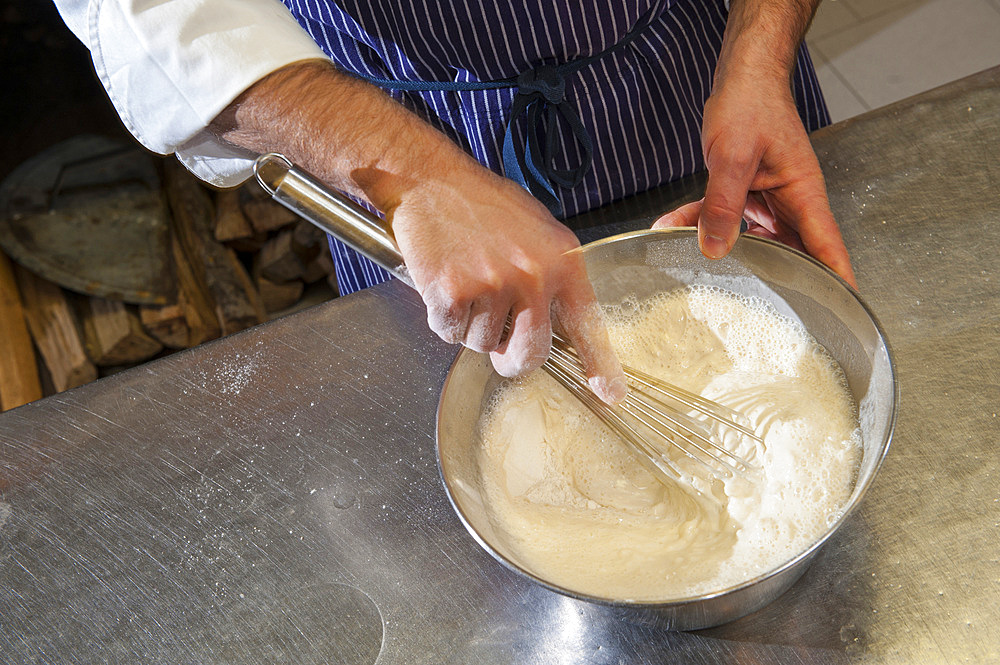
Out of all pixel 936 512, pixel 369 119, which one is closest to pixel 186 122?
pixel 369 119

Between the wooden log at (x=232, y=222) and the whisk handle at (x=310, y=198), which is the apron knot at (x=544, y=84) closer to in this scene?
the whisk handle at (x=310, y=198)

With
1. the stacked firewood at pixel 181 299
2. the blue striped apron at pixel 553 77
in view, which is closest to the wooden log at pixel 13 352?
the stacked firewood at pixel 181 299

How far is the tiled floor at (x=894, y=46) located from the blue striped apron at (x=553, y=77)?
51.6 inches

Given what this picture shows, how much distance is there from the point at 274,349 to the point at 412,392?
0.60 ft

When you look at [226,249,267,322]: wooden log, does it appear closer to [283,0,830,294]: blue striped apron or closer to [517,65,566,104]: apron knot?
[283,0,830,294]: blue striped apron

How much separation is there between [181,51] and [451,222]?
12.1 inches

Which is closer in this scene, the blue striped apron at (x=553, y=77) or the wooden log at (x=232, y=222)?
the blue striped apron at (x=553, y=77)

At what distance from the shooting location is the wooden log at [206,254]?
1780 millimetres

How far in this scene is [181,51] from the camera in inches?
30.0

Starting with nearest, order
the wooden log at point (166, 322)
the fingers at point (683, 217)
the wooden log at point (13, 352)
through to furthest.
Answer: the fingers at point (683, 217) < the wooden log at point (13, 352) < the wooden log at point (166, 322)

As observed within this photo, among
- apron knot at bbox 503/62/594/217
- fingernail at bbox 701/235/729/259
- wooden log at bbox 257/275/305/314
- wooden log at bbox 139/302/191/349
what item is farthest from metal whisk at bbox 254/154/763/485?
wooden log at bbox 257/275/305/314

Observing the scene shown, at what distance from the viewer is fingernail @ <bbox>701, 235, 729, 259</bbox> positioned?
2.44ft

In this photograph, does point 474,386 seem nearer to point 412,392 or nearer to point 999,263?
point 412,392

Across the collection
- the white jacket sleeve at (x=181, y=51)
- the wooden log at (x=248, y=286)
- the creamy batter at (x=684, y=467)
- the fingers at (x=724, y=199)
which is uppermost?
the white jacket sleeve at (x=181, y=51)
